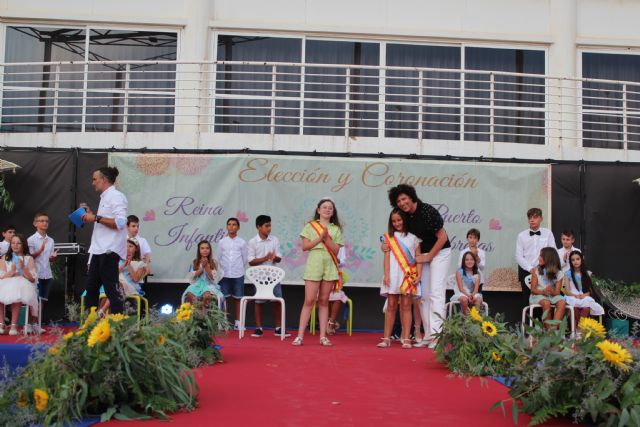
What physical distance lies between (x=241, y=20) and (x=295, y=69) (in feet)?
4.14

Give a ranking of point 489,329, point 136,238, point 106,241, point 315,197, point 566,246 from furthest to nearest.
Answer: point 315,197
point 136,238
point 566,246
point 106,241
point 489,329

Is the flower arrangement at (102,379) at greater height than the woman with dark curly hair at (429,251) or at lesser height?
lesser

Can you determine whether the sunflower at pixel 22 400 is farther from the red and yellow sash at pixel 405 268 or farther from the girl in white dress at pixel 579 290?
the girl in white dress at pixel 579 290

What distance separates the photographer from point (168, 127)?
1523 centimetres

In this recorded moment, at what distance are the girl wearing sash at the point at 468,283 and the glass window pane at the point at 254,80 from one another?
4.82m

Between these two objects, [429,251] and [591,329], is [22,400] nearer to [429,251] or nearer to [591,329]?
[591,329]

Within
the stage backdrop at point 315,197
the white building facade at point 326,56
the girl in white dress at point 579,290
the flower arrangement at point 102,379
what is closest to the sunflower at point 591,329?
the flower arrangement at point 102,379

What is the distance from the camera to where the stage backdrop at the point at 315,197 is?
12.4 m

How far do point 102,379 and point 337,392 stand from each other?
5.97ft

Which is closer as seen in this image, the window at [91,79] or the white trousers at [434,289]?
the white trousers at [434,289]

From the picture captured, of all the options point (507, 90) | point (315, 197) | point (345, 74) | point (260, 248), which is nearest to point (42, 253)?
point (260, 248)

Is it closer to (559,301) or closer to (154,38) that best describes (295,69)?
(154,38)

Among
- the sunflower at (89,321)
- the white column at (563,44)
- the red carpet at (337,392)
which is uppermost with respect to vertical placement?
the white column at (563,44)

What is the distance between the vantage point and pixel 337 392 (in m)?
6.10
